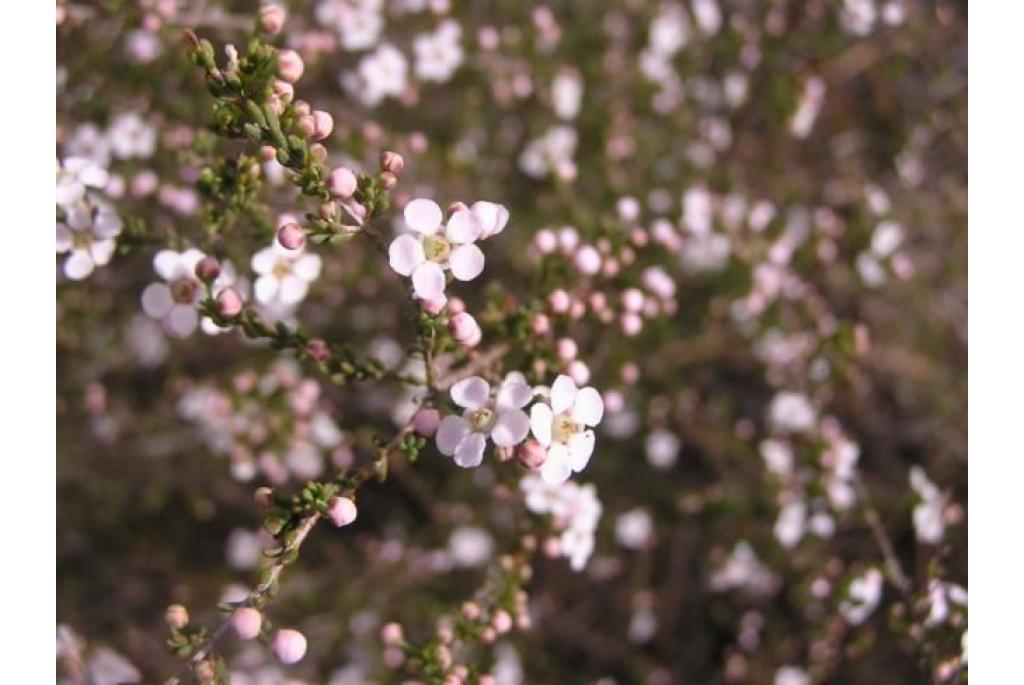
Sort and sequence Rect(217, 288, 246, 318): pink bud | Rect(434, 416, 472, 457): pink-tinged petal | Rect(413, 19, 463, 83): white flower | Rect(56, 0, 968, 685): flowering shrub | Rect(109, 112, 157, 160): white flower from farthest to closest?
Rect(413, 19, 463, 83): white flower
Rect(109, 112, 157, 160): white flower
Rect(56, 0, 968, 685): flowering shrub
Rect(217, 288, 246, 318): pink bud
Rect(434, 416, 472, 457): pink-tinged petal

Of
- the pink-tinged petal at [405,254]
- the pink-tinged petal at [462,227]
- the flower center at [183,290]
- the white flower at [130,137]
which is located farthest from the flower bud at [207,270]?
the white flower at [130,137]

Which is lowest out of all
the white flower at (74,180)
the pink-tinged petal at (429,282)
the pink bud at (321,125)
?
the pink-tinged petal at (429,282)

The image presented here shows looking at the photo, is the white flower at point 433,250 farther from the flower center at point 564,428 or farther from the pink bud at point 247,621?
the pink bud at point 247,621

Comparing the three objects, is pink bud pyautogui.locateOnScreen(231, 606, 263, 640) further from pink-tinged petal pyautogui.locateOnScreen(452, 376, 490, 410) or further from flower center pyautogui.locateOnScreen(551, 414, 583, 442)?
flower center pyautogui.locateOnScreen(551, 414, 583, 442)

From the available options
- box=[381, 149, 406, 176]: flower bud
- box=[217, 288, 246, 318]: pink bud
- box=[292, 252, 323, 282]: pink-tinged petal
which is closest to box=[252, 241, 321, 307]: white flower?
box=[292, 252, 323, 282]: pink-tinged petal

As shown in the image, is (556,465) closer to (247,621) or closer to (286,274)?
(247,621)

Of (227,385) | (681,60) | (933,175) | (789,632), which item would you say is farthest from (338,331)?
(933,175)

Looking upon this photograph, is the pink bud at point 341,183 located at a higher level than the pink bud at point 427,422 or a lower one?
higher
